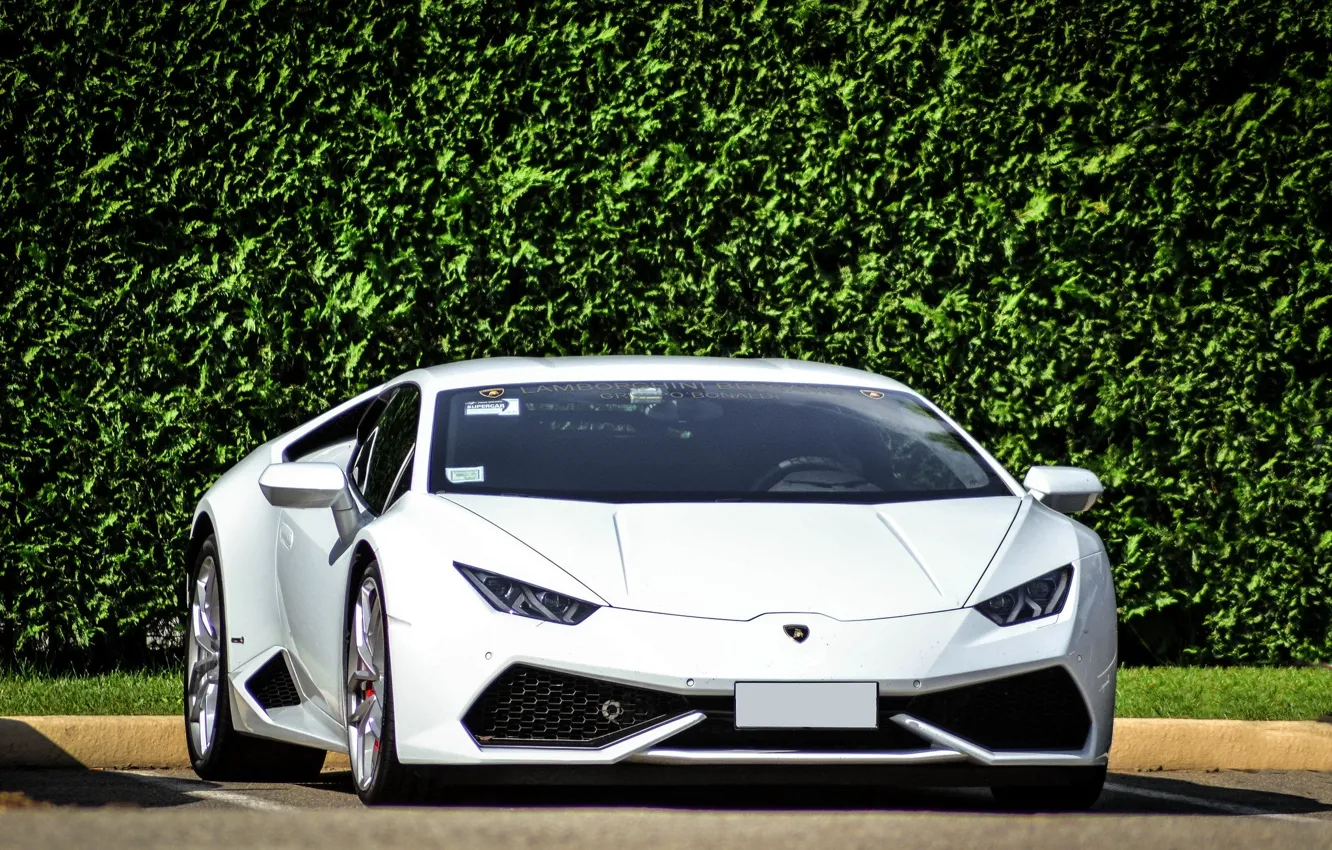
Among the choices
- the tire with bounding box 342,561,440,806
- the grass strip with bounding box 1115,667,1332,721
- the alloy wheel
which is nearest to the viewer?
the tire with bounding box 342,561,440,806

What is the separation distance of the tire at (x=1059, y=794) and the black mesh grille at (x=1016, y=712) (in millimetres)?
130

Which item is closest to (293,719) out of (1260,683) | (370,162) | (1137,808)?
(1137,808)

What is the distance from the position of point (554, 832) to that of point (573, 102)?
635 cm

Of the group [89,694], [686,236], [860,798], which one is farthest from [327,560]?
[686,236]

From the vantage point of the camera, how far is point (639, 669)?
491cm

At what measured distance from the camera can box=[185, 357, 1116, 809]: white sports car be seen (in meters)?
4.96

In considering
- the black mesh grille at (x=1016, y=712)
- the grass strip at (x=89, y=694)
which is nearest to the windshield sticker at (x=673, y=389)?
the black mesh grille at (x=1016, y=712)

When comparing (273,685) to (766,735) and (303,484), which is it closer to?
(303,484)

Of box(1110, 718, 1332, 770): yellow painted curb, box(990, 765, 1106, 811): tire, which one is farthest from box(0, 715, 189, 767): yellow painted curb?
box(1110, 718, 1332, 770): yellow painted curb

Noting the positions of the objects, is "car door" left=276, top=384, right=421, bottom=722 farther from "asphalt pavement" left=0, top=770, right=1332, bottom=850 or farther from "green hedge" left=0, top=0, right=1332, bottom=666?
"green hedge" left=0, top=0, right=1332, bottom=666

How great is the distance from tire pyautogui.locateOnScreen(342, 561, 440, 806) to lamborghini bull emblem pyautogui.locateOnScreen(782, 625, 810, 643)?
0.98 meters

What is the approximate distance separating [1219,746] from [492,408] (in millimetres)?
3068

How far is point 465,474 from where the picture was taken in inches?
228

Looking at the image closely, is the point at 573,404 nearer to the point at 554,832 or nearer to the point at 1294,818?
the point at 1294,818
